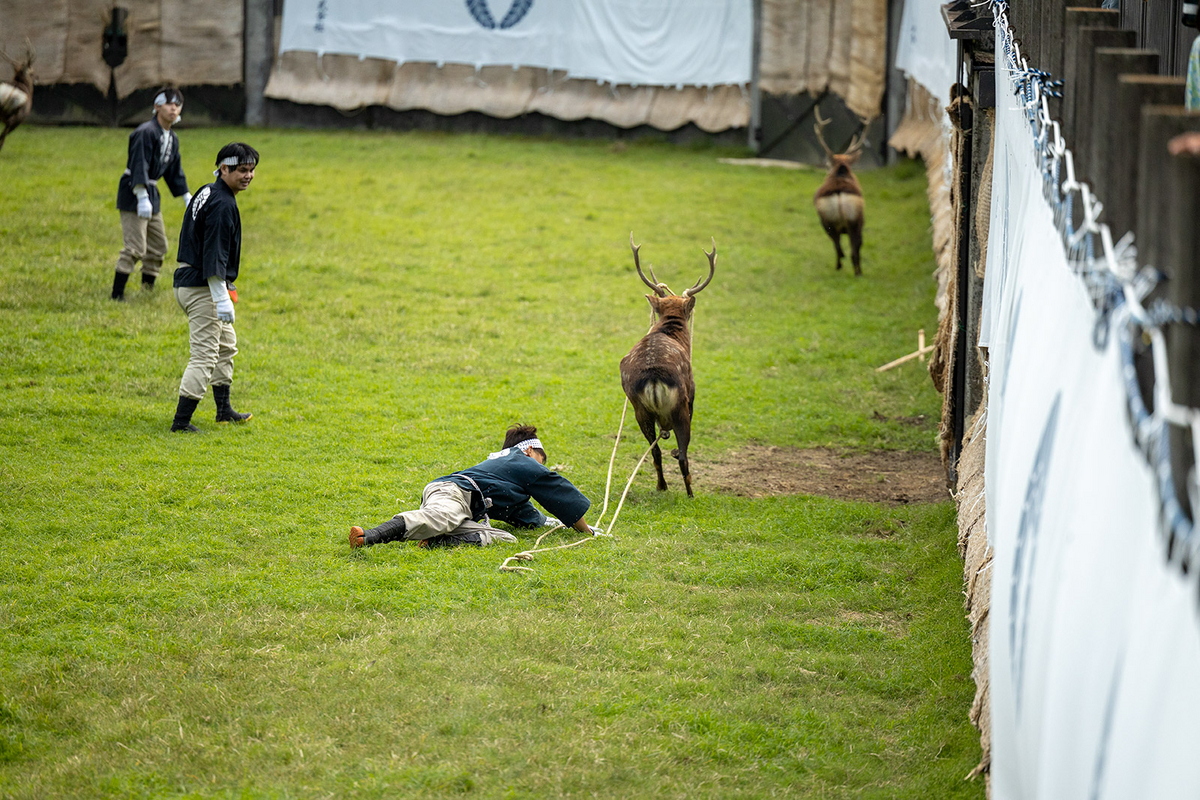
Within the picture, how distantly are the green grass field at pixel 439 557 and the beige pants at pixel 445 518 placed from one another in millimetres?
152

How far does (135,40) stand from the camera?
73.1ft

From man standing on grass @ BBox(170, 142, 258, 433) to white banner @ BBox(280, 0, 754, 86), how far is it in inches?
589

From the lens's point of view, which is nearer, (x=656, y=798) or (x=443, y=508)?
(x=656, y=798)

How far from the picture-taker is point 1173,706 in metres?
1.65

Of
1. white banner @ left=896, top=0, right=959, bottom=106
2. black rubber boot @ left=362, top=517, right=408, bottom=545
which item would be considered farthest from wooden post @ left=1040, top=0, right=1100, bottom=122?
white banner @ left=896, top=0, right=959, bottom=106

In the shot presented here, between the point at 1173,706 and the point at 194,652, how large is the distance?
14.9ft

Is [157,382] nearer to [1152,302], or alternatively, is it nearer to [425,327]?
[425,327]

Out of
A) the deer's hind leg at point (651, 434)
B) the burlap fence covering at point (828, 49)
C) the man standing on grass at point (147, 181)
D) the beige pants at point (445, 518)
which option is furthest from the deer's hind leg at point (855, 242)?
the beige pants at point (445, 518)

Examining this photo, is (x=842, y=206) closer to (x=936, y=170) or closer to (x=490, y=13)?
(x=936, y=170)

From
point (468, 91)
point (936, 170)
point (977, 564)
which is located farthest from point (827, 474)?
point (468, 91)

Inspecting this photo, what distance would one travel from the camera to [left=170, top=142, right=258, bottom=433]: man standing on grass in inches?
322

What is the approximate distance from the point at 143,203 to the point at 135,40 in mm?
12974

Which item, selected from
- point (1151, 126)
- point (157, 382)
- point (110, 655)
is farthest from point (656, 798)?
point (157, 382)

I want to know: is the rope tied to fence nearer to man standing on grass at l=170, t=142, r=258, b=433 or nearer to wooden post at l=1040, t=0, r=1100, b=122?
wooden post at l=1040, t=0, r=1100, b=122
